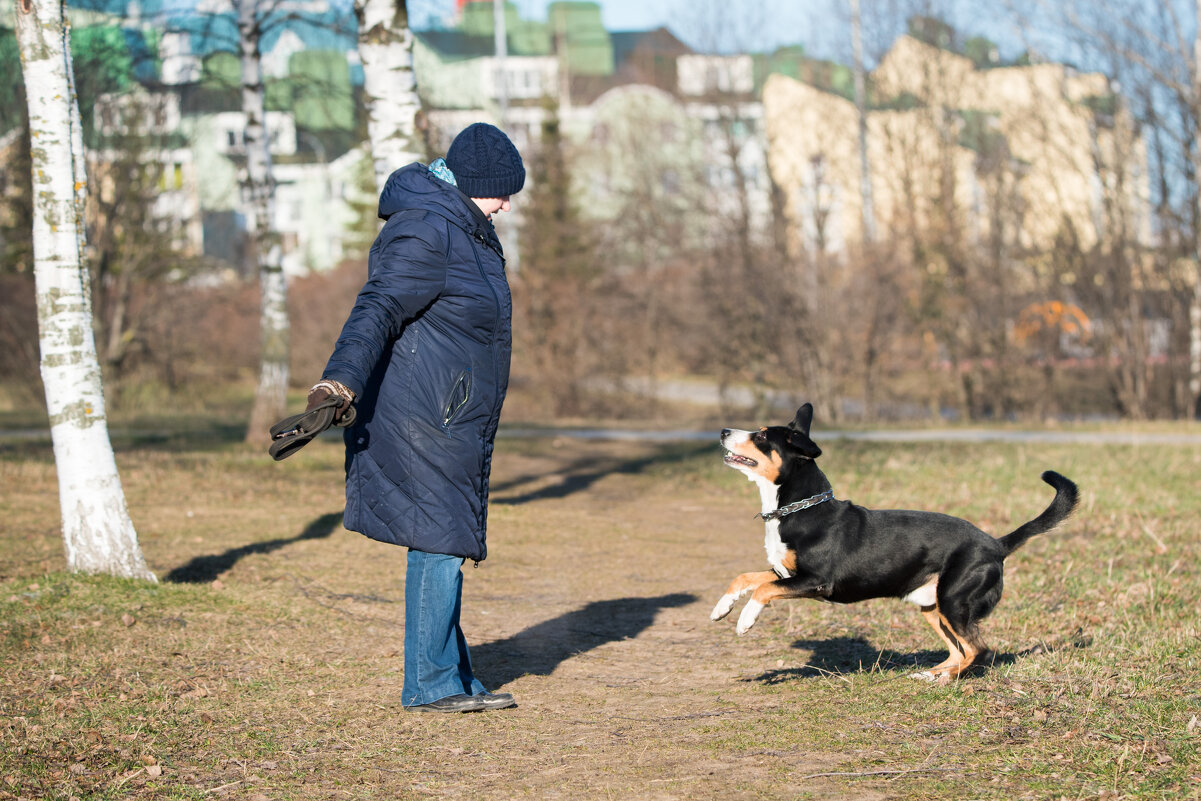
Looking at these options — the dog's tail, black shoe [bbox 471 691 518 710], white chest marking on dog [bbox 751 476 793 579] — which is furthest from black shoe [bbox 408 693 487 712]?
the dog's tail

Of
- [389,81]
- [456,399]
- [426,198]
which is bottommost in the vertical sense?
[456,399]

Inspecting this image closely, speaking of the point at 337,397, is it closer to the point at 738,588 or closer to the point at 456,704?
the point at 456,704

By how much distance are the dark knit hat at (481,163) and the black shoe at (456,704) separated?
2.02 m

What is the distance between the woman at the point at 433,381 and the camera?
13.9 ft

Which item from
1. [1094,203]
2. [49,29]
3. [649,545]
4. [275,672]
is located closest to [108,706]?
[275,672]

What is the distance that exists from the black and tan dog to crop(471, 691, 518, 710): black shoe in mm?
961

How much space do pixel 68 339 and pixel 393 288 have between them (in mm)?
3273

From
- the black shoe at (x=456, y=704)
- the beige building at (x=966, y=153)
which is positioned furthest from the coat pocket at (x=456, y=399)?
the beige building at (x=966, y=153)

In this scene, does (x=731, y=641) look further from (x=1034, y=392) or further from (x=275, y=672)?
(x=1034, y=392)

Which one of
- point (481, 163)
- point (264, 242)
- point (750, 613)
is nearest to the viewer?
point (481, 163)

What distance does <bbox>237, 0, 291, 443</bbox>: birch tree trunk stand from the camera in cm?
1359

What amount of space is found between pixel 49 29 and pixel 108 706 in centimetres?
384

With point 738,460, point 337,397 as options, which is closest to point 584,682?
point 738,460

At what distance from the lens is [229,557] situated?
7734 millimetres
